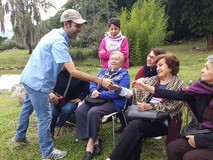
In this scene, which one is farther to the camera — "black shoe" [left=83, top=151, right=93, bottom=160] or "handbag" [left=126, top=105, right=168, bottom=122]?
"black shoe" [left=83, top=151, right=93, bottom=160]

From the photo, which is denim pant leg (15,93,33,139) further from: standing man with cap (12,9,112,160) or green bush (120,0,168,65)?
green bush (120,0,168,65)

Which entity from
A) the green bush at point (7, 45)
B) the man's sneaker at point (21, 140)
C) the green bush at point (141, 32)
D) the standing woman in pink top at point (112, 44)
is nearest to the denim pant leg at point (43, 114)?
the man's sneaker at point (21, 140)

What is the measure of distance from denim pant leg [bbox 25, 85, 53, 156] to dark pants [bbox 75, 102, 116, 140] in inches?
A: 15.0

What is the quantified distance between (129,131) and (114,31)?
2219 mm

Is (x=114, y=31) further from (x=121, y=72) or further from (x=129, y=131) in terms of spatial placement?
(x=129, y=131)

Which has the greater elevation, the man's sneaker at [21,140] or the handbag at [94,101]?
the handbag at [94,101]

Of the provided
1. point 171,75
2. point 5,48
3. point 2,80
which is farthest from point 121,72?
point 5,48

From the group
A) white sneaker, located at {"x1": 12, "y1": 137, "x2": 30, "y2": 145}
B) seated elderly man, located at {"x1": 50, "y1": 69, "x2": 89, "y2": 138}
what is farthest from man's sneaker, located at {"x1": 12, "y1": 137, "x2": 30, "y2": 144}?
seated elderly man, located at {"x1": 50, "y1": 69, "x2": 89, "y2": 138}

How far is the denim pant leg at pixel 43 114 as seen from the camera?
3.75 m

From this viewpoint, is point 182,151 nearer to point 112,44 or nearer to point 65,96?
point 65,96

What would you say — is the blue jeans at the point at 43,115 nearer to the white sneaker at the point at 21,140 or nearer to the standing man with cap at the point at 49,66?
the standing man with cap at the point at 49,66

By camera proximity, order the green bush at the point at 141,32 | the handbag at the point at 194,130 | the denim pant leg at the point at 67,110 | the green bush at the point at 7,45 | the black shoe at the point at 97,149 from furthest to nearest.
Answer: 1. the green bush at the point at 7,45
2. the green bush at the point at 141,32
3. the denim pant leg at the point at 67,110
4. the black shoe at the point at 97,149
5. the handbag at the point at 194,130

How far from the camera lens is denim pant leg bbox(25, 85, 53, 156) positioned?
3750 millimetres

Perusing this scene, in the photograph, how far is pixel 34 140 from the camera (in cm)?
471
